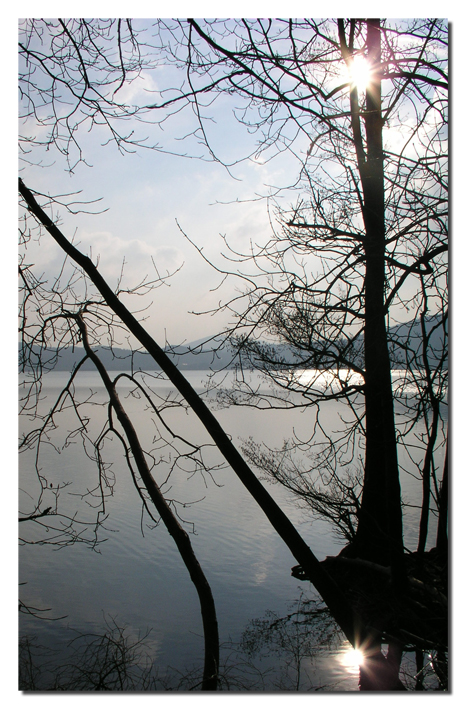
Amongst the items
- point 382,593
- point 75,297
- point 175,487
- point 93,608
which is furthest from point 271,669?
point 175,487

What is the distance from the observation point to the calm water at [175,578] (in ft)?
8.43

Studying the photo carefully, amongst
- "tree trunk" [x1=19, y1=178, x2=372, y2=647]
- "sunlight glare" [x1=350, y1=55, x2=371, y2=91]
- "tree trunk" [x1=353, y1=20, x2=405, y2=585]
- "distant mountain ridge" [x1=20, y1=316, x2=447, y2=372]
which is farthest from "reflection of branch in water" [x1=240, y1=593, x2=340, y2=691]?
"sunlight glare" [x1=350, y1=55, x2=371, y2=91]

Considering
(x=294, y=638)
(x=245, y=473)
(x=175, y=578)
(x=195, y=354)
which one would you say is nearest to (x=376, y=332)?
(x=195, y=354)

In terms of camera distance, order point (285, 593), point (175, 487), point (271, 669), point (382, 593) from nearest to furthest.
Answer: point (382, 593) < point (271, 669) < point (285, 593) < point (175, 487)

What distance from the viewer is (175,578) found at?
4.24 meters

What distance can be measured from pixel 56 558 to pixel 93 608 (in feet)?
2.48

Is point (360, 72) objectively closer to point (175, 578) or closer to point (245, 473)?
point (245, 473)

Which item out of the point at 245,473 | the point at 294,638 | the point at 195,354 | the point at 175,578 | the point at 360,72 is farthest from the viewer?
the point at 175,578

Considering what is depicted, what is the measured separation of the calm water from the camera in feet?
8.43

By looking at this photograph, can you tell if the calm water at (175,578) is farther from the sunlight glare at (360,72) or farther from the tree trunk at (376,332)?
the sunlight glare at (360,72)

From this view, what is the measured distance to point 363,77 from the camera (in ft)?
6.93
